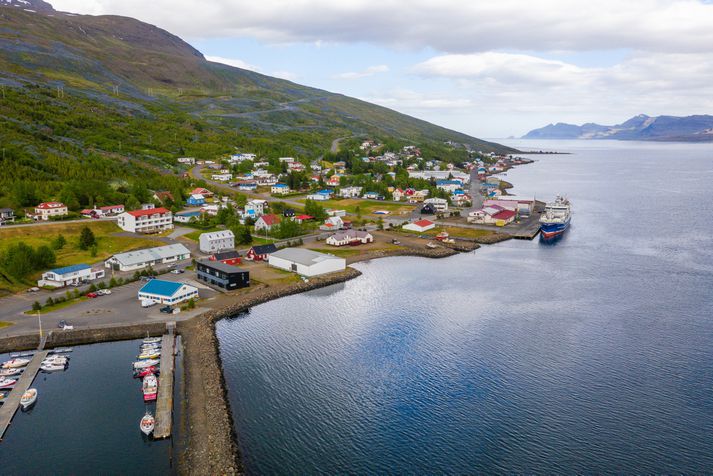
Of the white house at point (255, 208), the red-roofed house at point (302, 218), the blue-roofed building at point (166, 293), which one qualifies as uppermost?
the white house at point (255, 208)

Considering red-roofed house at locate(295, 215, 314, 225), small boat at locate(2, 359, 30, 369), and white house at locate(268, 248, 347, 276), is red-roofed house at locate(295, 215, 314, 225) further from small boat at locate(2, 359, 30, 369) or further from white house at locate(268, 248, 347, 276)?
small boat at locate(2, 359, 30, 369)

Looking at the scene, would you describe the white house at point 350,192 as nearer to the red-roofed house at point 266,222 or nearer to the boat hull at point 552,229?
the red-roofed house at point 266,222

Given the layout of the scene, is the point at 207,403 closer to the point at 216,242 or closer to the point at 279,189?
the point at 216,242

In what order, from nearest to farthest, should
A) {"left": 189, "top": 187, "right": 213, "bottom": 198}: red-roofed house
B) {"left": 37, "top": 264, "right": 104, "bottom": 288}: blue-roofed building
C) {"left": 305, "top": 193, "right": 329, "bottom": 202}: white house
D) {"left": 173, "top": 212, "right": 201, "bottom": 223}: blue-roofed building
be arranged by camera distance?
{"left": 37, "top": 264, "right": 104, "bottom": 288}: blue-roofed building
{"left": 173, "top": 212, "right": 201, "bottom": 223}: blue-roofed building
{"left": 189, "top": 187, "right": 213, "bottom": 198}: red-roofed house
{"left": 305, "top": 193, "right": 329, "bottom": 202}: white house

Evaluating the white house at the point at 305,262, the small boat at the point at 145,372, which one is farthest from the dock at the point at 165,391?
the white house at the point at 305,262

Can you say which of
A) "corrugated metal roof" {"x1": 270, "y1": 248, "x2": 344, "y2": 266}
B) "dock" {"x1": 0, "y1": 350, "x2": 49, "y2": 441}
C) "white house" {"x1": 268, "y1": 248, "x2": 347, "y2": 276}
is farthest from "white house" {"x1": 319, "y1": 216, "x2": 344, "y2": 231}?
"dock" {"x1": 0, "y1": 350, "x2": 49, "y2": 441}

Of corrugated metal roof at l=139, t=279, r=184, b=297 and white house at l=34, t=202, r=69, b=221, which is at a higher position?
Result: white house at l=34, t=202, r=69, b=221

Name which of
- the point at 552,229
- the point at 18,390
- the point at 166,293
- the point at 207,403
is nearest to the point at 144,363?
the point at 18,390
